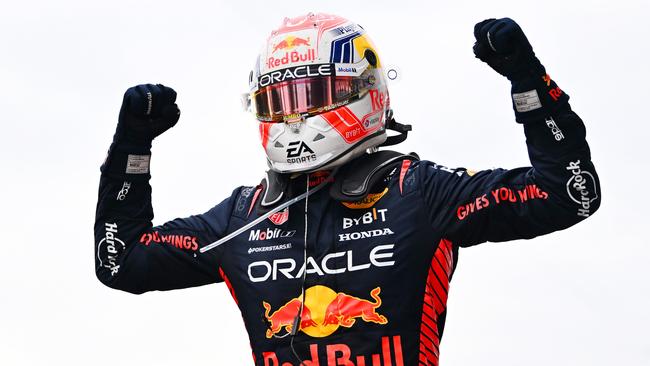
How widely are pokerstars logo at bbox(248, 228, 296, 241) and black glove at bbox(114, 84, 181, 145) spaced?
1032mm

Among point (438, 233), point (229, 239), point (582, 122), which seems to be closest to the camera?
point (582, 122)

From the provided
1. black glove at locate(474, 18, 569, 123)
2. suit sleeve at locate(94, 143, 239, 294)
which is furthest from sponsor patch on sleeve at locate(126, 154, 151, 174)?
black glove at locate(474, 18, 569, 123)

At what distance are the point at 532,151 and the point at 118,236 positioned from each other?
Result: 113 inches

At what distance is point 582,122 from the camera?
8.00 meters

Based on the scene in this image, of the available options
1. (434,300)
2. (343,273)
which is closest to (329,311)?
(343,273)

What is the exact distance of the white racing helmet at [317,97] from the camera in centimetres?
885

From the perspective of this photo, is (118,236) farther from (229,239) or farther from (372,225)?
(372,225)

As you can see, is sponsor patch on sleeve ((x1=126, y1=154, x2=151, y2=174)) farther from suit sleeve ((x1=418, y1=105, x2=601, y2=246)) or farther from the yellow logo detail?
suit sleeve ((x1=418, y1=105, x2=601, y2=246))

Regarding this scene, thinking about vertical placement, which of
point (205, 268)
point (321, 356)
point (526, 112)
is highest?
point (526, 112)

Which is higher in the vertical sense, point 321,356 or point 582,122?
point 582,122

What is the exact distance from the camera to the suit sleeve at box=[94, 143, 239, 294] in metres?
9.34

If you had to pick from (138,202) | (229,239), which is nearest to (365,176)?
(229,239)

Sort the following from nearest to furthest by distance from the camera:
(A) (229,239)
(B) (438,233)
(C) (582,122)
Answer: (C) (582,122)
(B) (438,233)
(A) (229,239)

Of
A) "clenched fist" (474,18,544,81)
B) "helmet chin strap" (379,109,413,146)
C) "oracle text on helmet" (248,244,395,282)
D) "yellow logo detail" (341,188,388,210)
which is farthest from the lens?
"helmet chin strap" (379,109,413,146)
